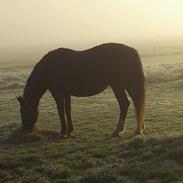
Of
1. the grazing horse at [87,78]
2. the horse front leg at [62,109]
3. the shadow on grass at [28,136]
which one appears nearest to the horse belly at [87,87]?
the grazing horse at [87,78]

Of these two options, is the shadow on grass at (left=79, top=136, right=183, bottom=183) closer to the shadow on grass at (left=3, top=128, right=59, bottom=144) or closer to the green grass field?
the green grass field

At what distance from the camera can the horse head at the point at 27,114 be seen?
43.9 feet

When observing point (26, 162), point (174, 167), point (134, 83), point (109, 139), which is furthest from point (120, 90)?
point (174, 167)

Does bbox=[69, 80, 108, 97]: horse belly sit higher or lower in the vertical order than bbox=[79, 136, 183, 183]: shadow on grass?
higher

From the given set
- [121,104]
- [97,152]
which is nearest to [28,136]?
[121,104]

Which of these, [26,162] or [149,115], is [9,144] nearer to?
[26,162]

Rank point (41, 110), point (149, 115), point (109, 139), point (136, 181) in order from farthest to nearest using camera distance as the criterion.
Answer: point (41, 110), point (149, 115), point (109, 139), point (136, 181)

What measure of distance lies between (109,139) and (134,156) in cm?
273

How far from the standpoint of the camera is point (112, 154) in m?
10.2

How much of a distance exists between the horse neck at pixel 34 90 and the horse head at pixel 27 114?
0.38 feet

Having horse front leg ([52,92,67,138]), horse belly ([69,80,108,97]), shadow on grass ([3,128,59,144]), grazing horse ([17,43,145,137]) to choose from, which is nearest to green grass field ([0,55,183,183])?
shadow on grass ([3,128,59,144])

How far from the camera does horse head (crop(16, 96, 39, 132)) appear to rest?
43.9ft

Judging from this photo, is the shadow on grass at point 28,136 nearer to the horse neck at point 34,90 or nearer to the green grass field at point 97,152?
the green grass field at point 97,152

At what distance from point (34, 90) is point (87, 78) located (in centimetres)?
175
